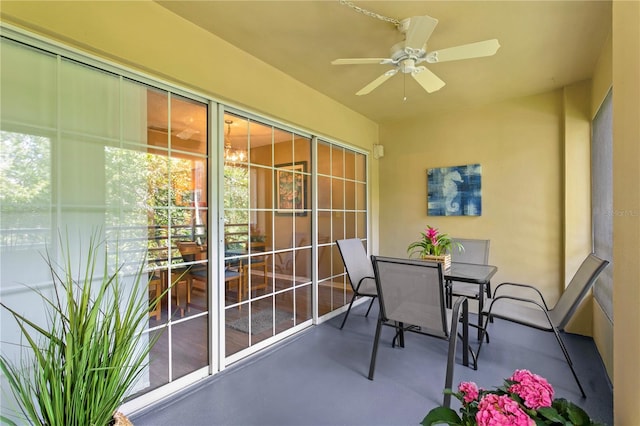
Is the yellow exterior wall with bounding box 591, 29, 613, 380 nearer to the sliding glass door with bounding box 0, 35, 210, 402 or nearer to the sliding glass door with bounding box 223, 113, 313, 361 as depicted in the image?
the sliding glass door with bounding box 223, 113, 313, 361

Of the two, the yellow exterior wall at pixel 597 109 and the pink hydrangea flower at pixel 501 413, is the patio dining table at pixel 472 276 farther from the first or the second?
the pink hydrangea flower at pixel 501 413

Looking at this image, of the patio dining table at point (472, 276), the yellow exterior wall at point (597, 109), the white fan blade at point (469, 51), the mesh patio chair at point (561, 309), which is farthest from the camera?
the patio dining table at point (472, 276)

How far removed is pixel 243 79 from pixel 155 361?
223 centimetres

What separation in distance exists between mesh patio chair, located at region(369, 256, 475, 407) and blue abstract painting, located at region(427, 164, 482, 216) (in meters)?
1.79

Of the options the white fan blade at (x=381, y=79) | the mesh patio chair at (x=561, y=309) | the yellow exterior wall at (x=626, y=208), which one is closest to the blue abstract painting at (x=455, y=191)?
the mesh patio chair at (x=561, y=309)

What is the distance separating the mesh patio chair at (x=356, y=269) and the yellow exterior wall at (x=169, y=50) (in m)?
1.39

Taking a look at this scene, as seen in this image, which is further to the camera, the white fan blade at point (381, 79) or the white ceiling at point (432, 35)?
the white fan blade at point (381, 79)

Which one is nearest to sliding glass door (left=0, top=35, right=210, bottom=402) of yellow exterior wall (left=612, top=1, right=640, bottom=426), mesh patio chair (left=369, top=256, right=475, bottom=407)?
mesh patio chair (left=369, top=256, right=475, bottom=407)

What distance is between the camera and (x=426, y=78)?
2178 mm

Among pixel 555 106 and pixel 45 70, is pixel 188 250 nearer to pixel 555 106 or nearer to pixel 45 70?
pixel 45 70

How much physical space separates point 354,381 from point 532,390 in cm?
155

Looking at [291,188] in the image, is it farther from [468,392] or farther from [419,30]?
[468,392]

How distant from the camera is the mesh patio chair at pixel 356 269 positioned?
3.06 metres

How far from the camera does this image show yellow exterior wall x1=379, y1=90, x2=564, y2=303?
3.21 m
